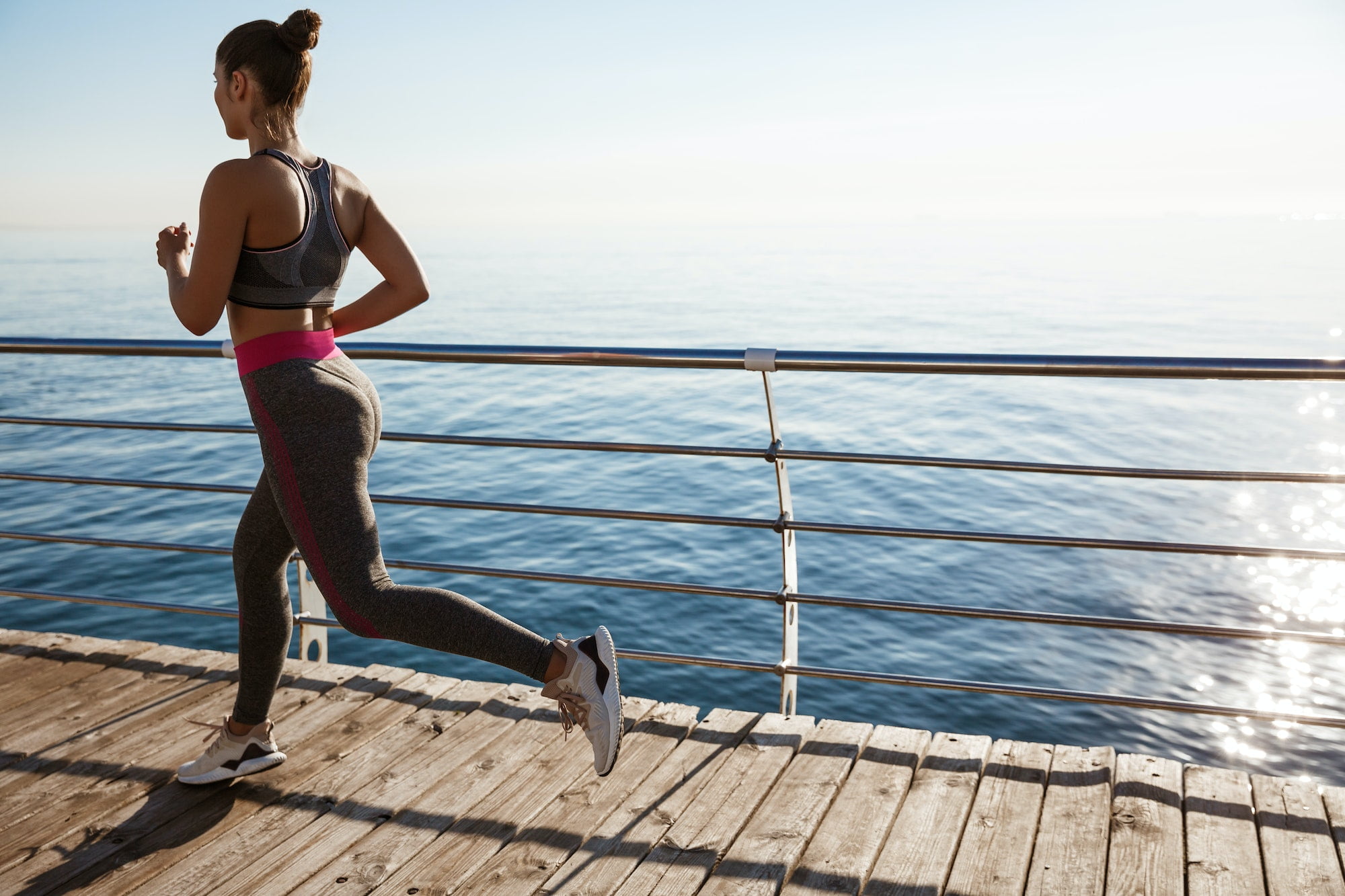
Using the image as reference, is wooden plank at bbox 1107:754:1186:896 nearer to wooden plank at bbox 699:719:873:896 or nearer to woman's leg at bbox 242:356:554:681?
wooden plank at bbox 699:719:873:896

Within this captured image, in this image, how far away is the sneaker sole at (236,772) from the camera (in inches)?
83.8

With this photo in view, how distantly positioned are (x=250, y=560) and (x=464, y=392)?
18.3 m

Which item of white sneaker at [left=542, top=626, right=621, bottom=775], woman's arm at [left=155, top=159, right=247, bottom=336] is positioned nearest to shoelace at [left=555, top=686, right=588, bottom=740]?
white sneaker at [left=542, top=626, right=621, bottom=775]

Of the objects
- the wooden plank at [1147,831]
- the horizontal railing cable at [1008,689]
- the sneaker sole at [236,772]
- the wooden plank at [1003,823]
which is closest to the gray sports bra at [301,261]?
the horizontal railing cable at [1008,689]

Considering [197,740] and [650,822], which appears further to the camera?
[197,740]

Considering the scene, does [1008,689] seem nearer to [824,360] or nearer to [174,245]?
[824,360]

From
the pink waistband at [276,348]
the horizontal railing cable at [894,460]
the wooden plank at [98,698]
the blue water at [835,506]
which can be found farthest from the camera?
the blue water at [835,506]

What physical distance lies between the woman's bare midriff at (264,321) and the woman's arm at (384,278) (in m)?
0.14

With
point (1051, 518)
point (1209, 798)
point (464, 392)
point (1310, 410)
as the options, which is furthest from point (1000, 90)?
point (1209, 798)

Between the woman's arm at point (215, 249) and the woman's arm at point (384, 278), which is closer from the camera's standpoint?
the woman's arm at point (215, 249)

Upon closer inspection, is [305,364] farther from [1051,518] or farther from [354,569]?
[1051,518]

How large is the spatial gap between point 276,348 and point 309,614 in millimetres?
1335

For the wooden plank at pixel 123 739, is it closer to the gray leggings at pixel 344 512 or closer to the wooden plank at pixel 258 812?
the wooden plank at pixel 258 812

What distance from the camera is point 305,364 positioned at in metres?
1.72
